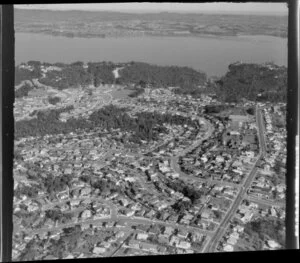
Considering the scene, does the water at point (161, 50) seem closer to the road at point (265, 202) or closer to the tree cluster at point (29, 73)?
the tree cluster at point (29, 73)

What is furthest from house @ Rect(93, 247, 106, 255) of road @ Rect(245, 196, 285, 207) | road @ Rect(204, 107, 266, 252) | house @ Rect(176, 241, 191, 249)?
road @ Rect(245, 196, 285, 207)

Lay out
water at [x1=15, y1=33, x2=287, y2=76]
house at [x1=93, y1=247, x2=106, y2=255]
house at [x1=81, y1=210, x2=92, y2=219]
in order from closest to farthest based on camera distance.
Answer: house at [x1=93, y1=247, x2=106, y2=255], house at [x1=81, y1=210, x2=92, y2=219], water at [x1=15, y1=33, x2=287, y2=76]

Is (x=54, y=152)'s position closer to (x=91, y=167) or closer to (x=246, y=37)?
(x=91, y=167)

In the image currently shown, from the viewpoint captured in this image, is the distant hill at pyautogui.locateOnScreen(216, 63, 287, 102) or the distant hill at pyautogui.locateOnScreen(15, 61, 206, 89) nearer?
the distant hill at pyautogui.locateOnScreen(216, 63, 287, 102)

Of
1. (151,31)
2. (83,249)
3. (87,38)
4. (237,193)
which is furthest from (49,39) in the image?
(237,193)

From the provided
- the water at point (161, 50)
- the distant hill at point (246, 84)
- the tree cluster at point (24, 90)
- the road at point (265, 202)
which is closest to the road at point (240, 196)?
the road at point (265, 202)

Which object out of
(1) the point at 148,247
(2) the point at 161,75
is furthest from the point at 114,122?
(1) the point at 148,247

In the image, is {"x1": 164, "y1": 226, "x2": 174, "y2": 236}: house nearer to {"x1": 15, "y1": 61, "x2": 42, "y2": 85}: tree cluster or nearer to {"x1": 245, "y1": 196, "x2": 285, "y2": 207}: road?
{"x1": 245, "y1": 196, "x2": 285, "y2": 207}: road

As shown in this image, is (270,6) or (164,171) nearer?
(270,6)
